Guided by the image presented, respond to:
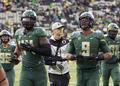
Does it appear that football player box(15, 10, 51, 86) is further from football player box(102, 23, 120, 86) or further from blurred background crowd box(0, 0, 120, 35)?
blurred background crowd box(0, 0, 120, 35)

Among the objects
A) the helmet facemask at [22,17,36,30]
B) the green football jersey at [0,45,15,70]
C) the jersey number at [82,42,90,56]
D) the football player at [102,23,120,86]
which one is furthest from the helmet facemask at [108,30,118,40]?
the helmet facemask at [22,17,36,30]

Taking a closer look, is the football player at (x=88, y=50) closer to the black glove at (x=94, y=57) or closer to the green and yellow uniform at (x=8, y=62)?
the black glove at (x=94, y=57)

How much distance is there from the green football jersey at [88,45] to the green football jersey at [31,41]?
567mm

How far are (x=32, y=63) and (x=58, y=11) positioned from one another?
22.6 metres

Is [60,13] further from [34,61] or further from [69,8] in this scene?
[34,61]

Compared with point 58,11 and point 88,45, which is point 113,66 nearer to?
point 88,45

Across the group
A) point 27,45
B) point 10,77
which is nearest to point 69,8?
point 10,77

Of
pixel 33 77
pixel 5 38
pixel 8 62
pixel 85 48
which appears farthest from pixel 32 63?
pixel 5 38

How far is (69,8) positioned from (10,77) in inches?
879

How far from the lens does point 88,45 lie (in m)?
7.44

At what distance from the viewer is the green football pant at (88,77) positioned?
24.3ft

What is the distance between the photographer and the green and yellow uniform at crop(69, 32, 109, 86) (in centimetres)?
741

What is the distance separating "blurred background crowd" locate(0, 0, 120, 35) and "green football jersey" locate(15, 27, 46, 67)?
18.6 metres

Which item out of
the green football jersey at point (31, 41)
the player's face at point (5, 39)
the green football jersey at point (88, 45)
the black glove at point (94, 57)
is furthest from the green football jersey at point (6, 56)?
the black glove at point (94, 57)
